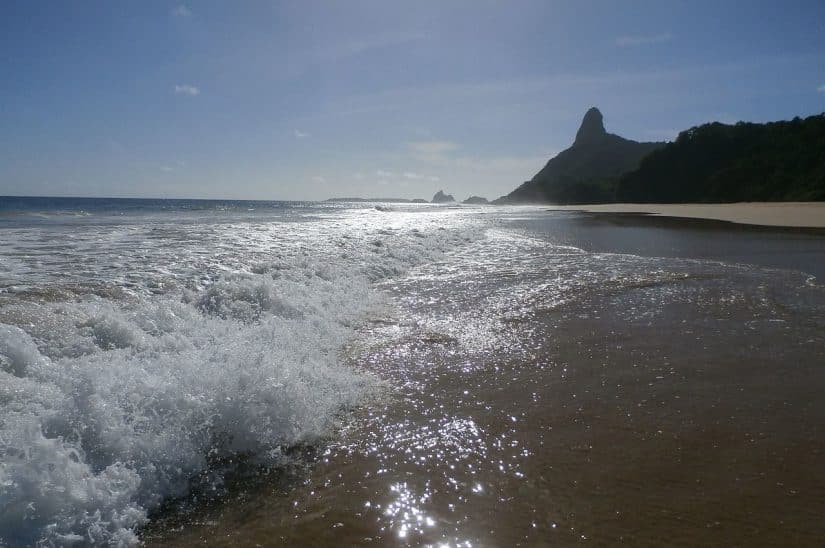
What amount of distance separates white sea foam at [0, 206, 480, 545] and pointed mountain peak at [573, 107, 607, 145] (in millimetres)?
192928

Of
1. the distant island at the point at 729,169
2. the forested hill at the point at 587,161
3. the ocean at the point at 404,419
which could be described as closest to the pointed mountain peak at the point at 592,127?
the forested hill at the point at 587,161

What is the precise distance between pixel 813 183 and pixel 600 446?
60012 millimetres

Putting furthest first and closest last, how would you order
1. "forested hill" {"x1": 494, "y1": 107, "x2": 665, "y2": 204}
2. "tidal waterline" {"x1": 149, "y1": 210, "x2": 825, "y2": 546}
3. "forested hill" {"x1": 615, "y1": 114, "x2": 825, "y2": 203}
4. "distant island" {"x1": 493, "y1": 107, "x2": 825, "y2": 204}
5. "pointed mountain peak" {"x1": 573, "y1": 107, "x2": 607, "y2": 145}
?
1. "pointed mountain peak" {"x1": 573, "y1": 107, "x2": 607, "y2": 145}
2. "forested hill" {"x1": 494, "y1": 107, "x2": 665, "y2": 204}
3. "distant island" {"x1": 493, "y1": 107, "x2": 825, "y2": 204}
4. "forested hill" {"x1": 615, "y1": 114, "x2": 825, "y2": 203}
5. "tidal waterline" {"x1": 149, "y1": 210, "x2": 825, "y2": 546}

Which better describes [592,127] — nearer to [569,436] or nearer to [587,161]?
[587,161]

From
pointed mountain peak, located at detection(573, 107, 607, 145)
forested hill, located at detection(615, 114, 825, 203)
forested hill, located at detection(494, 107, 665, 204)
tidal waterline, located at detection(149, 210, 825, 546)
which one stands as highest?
pointed mountain peak, located at detection(573, 107, 607, 145)

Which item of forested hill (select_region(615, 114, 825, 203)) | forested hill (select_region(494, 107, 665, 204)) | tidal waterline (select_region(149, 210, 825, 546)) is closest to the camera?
tidal waterline (select_region(149, 210, 825, 546))

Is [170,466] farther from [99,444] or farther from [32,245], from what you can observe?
[32,245]

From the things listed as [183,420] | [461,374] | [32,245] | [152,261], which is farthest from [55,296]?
[32,245]

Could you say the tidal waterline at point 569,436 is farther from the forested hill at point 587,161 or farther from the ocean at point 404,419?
the forested hill at point 587,161

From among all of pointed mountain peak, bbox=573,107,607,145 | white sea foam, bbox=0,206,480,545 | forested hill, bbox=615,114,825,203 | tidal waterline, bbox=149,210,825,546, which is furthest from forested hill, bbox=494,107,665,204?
white sea foam, bbox=0,206,480,545

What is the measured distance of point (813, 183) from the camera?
159 feet

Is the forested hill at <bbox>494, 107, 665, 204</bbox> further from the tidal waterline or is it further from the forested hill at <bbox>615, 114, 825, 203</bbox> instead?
the tidal waterline

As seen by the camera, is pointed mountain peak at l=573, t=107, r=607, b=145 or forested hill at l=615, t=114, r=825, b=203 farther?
pointed mountain peak at l=573, t=107, r=607, b=145

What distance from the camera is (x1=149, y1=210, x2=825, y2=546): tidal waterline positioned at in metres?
2.71
